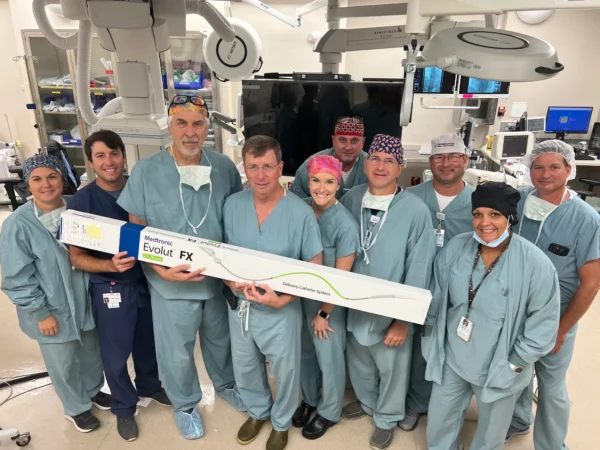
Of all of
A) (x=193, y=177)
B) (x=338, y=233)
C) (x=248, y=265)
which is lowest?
(x=248, y=265)

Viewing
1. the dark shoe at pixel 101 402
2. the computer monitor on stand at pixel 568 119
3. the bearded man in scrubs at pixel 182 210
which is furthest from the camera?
the computer monitor on stand at pixel 568 119

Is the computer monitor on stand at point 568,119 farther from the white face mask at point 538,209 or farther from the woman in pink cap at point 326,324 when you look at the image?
the woman in pink cap at point 326,324

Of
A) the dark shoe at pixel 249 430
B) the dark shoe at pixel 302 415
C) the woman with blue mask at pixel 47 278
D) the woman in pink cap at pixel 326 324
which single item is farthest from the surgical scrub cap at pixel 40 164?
the dark shoe at pixel 302 415

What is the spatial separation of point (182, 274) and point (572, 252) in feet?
5.18

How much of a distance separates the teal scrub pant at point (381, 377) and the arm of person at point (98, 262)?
1.06m

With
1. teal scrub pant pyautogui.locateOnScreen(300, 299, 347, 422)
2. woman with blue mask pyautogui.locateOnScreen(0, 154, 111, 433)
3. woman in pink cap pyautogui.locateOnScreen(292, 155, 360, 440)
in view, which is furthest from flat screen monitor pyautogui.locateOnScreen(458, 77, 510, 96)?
woman with blue mask pyautogui.locateOnScreen(0, 154, 111, 433)

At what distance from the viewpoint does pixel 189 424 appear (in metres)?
2.15

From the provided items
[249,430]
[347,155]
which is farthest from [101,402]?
[347,155]

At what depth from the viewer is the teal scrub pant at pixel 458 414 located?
1.73 metres

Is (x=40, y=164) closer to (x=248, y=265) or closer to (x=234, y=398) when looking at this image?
(x=248, y=265)

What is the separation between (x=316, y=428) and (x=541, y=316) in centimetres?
120

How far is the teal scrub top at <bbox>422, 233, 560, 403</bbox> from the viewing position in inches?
60.1

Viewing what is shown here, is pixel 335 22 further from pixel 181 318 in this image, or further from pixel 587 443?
pixel 587 443

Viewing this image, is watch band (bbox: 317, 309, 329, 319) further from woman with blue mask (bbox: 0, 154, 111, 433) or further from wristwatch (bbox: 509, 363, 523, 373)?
woman with blue mask (bbox: 0, 154, 111, 433)
